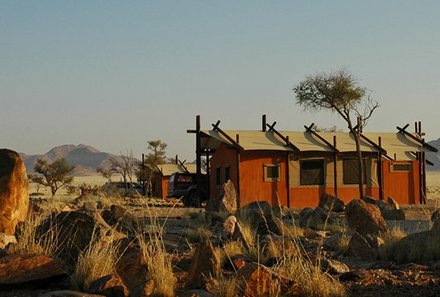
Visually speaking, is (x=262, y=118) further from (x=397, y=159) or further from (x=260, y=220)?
(x=260, y=220)

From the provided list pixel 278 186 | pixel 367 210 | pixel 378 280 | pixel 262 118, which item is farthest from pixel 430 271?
pixel 262 118

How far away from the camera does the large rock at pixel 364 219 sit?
12.0 meters

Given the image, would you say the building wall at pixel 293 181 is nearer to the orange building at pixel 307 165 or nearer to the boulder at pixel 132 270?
the orange building at pixel 307 165

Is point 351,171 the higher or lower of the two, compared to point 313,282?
higher

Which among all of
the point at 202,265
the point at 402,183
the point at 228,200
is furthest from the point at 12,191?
the point at 402,183

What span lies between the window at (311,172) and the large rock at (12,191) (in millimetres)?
20638

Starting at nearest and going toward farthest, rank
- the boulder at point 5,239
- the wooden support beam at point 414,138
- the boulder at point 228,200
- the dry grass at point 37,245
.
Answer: the dry grass at point 37,245, the boulder at point 5,239, the boulder at point 228,200, the wooden support beam at point 414,138

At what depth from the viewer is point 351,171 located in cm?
3084

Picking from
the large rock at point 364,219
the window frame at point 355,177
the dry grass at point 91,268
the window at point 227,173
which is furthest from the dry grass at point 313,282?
the window frame at point 355,177

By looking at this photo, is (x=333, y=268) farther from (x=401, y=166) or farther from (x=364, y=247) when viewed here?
(x=401, y=166)

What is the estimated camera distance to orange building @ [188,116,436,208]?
28.8m

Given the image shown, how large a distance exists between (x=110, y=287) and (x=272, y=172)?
23.4m

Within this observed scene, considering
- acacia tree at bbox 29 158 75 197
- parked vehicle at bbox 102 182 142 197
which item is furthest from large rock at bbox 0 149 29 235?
acacia tree at bbox 29 158 75 197

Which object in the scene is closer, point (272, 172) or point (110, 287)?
point (110, 287)
